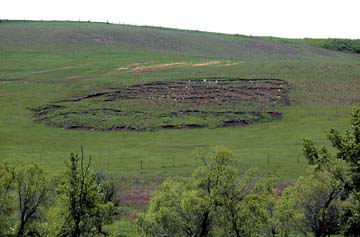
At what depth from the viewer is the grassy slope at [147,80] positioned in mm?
57469

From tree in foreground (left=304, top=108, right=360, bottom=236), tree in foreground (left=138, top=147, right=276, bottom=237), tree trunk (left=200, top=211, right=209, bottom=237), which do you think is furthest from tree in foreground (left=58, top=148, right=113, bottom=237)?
tree in foreground (left=304, top=108, right=360, bottom=236)

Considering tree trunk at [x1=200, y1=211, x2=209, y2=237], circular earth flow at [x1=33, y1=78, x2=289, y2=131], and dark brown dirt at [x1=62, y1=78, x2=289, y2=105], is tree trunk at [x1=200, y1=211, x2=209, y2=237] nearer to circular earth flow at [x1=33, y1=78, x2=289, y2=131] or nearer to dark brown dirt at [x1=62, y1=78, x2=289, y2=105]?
circular earth flow at [x1=33, y1=78, x2=289, y2=131]

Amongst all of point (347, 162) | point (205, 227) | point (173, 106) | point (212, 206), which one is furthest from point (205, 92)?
point (347, 162)

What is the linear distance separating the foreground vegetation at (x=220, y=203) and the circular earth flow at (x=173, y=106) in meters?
38.4

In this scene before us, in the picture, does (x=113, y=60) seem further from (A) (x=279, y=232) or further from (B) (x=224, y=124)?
(A) (x=279, y=232)

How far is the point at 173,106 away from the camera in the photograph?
79.6 metres

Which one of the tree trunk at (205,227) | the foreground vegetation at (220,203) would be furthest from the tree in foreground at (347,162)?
the tree trunk at (205,227)

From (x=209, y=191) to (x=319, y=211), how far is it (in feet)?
21.1

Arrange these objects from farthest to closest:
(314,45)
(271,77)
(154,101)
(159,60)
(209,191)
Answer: (314,45)
(159,60)
(271,77)
(154,101)
(209,191)

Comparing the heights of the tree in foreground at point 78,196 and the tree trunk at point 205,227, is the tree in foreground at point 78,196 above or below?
above

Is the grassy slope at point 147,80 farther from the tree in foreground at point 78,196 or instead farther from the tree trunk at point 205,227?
A: the tree trunk at point 205,227

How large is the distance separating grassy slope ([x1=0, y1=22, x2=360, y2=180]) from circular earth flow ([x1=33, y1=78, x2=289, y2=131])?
7.72ft

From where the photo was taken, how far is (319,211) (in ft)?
105

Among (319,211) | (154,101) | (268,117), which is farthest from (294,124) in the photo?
(319,211)
